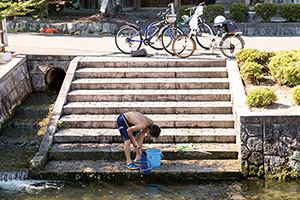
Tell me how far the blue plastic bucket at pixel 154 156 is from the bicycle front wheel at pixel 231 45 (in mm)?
4540

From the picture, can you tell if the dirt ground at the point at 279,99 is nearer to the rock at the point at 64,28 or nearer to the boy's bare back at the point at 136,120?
the boy's bare back at the point at 136,120

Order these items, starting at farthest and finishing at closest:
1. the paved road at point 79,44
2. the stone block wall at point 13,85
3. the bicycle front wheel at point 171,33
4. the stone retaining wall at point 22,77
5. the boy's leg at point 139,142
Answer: the paved road at point 79,44, the bicycle front wheel at point 171,33, the stone retaining wall at point 22,77, the stone block wall at point 13,85, the boy's leg at point 139,142

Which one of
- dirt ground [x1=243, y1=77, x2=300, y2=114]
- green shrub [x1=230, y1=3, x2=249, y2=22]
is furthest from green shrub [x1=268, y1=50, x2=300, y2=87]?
green shrub [x1=230, y1=3, x2=249, y2=22]

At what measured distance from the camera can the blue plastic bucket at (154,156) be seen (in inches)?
397

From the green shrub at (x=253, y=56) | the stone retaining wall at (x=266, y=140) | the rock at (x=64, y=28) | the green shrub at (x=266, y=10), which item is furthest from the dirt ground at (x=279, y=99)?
the rock at (x=64, y=28)

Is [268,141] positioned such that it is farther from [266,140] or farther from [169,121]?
[169,121]

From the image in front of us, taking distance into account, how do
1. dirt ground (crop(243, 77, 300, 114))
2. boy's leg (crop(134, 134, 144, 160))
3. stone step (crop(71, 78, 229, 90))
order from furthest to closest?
stone step (crop(71, 78, 229, 90))
dirt ground (crop(243, 77, 300, 114))
boy's leg (crop(134, 134, 144, 160))

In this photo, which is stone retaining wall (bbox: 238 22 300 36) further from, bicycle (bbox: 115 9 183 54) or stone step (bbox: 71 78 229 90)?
stone step (bbox: 71 78 229 90)

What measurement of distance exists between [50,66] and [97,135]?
4110 millimetres

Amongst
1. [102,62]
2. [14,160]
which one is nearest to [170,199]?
[14,160]

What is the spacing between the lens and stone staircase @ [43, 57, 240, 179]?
1051 cm

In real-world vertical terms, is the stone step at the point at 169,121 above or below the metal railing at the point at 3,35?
below

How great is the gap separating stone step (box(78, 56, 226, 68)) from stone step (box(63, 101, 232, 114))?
61.2 inches

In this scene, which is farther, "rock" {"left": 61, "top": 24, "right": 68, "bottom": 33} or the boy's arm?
"rock" {"left": 61, "top": 24, "right": 68, "bottom": 33}
